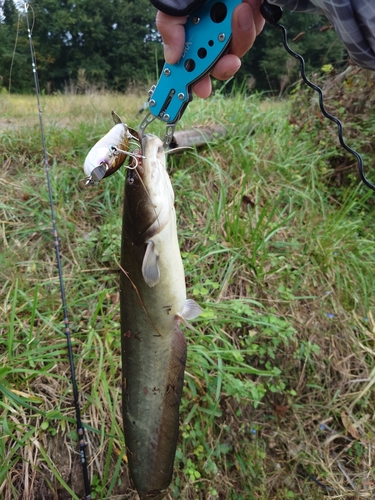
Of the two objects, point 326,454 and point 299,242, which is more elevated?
point 299,242

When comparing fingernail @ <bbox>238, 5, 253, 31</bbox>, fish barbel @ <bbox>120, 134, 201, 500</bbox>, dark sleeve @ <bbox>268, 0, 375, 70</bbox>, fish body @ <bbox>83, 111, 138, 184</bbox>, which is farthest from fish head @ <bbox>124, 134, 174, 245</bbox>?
dark sleeve @ <bbox>268, 0, 375, 70</bbox>

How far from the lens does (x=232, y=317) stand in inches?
87.8

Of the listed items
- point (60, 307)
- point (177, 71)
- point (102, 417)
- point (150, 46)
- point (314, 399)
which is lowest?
point (150, 46)

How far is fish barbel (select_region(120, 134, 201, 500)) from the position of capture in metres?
1.31

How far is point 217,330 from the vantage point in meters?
2.16

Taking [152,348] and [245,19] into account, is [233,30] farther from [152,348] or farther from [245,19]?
[152,348]

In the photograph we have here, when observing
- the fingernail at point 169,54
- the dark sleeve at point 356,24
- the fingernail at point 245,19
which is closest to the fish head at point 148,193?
the fingernail at point 169,54

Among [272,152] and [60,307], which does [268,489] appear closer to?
[60,307]

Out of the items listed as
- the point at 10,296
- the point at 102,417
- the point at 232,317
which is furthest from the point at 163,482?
the point at 10,296

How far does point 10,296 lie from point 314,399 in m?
1.99

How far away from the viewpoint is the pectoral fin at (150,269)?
123cm

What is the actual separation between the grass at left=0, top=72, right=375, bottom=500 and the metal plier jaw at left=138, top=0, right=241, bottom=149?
2.27 feet

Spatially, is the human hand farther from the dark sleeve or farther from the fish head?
the fish head

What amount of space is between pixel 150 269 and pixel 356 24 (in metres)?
0.96
